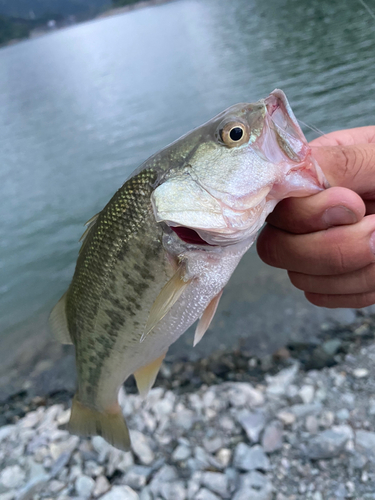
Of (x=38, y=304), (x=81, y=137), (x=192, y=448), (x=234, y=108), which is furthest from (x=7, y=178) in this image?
(x=234, y=108)

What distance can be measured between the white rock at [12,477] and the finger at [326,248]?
2955mm

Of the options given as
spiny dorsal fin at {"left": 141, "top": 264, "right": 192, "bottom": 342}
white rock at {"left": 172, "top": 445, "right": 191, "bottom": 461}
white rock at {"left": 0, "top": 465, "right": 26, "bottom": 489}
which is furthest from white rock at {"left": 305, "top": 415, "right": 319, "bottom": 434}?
white rock at {"left": 0, "top": 465, "right": 26, "bottom": 489}

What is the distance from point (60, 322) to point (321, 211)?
1.59 meters

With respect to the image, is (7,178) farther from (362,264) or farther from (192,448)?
(362,264)

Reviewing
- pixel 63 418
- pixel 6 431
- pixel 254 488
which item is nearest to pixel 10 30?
pixel 6 431

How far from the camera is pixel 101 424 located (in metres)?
2.21

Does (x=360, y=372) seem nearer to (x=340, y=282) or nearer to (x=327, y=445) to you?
Answer: (x=327, y=445)

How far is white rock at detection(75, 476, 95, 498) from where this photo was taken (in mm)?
2776

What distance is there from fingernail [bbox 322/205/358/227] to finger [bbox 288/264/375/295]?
37 cm

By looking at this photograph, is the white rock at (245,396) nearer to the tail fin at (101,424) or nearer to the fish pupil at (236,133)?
the tail fin at (101,424)

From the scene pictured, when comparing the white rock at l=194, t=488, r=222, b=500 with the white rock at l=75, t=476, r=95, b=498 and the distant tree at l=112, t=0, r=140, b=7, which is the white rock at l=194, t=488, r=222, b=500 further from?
the distant tree at l=112, t=0, r=140, b=7

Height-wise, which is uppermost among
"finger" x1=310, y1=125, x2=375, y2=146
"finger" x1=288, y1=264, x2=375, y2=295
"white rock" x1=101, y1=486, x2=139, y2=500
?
"finger" x1=310, y1=125, x2=375, y2=146

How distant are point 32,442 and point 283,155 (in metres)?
3.52

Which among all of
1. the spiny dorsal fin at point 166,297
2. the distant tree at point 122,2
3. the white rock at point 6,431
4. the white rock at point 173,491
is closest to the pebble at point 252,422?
the white rock at point 173,491
